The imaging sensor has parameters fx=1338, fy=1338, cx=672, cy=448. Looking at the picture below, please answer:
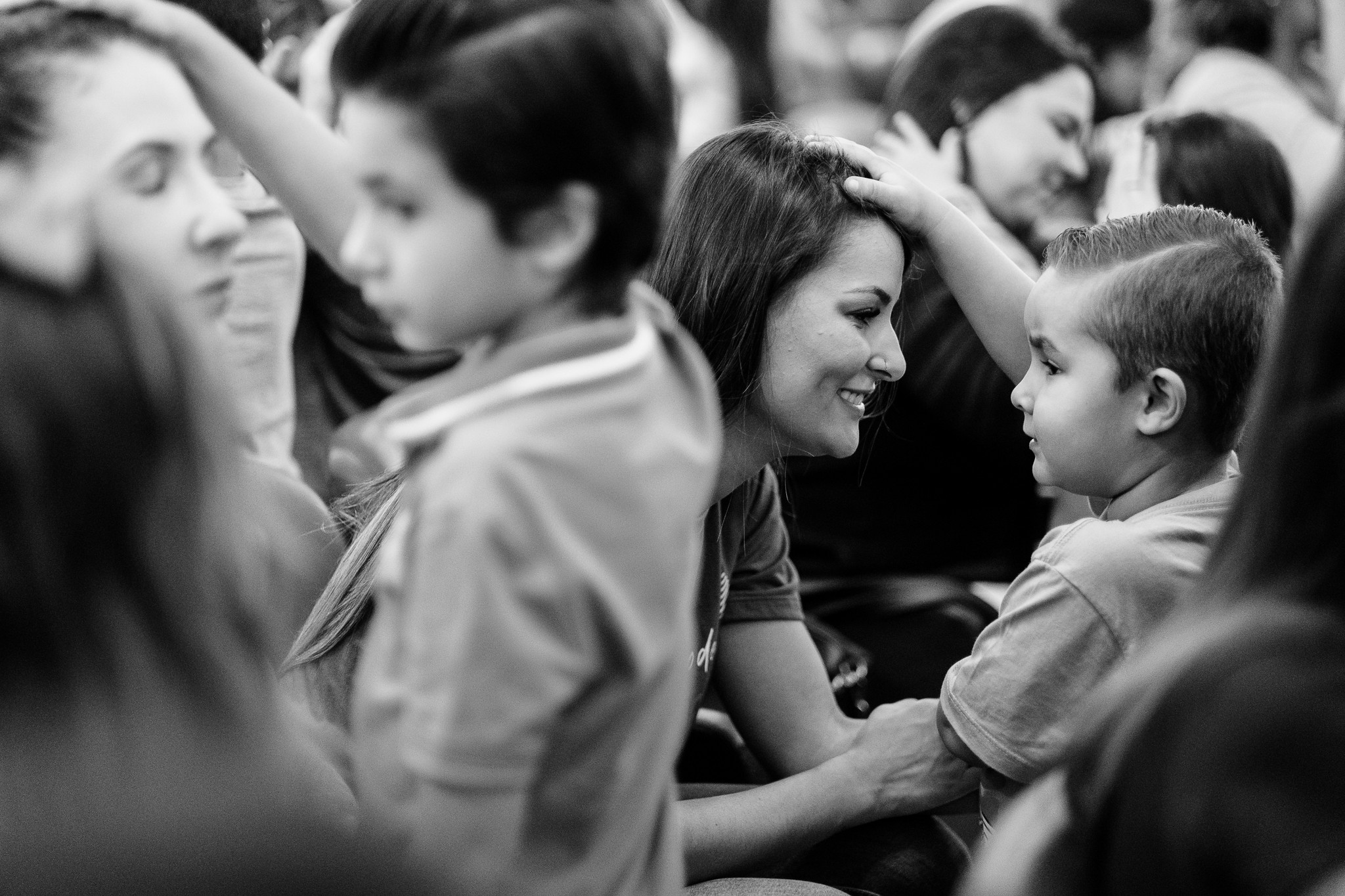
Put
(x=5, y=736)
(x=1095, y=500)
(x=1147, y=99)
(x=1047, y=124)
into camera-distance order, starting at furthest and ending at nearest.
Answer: (x=1147, y=99) < (x=1047, y=124) < (x=1095, y=500) < (x=5, y=736)

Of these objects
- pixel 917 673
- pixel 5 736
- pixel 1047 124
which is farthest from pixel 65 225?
pixel 1047 124

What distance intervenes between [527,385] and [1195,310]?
783 millimetres

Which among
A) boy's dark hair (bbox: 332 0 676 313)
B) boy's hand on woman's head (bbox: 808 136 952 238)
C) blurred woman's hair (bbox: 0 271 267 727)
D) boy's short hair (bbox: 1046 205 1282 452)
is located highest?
boy's dark hair (bbox: 332 0 676 313)

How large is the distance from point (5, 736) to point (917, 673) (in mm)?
1301

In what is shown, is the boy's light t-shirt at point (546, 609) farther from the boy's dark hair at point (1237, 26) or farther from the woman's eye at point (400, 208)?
the boy's dark hair at point (1237, 26)

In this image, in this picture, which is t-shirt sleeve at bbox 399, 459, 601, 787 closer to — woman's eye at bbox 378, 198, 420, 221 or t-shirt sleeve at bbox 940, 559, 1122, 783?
woman's eye at bbox 378, 198, 420, 221

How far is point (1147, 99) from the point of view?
149 inches

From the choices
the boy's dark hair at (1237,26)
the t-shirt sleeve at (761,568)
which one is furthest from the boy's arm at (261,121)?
the boy's dark hair at (1237,26)

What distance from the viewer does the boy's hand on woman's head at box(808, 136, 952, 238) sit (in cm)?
136

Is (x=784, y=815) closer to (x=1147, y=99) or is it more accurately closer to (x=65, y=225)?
(x=65, y=225)

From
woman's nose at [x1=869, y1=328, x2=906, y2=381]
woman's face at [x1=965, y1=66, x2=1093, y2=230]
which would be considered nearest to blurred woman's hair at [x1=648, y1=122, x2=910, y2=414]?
woman's nose at [x1=869, y1=328, x2=906, y2=381]

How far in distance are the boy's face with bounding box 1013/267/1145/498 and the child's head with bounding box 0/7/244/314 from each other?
30.5 inches

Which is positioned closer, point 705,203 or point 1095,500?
point 705,203

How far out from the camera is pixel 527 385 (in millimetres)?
749
